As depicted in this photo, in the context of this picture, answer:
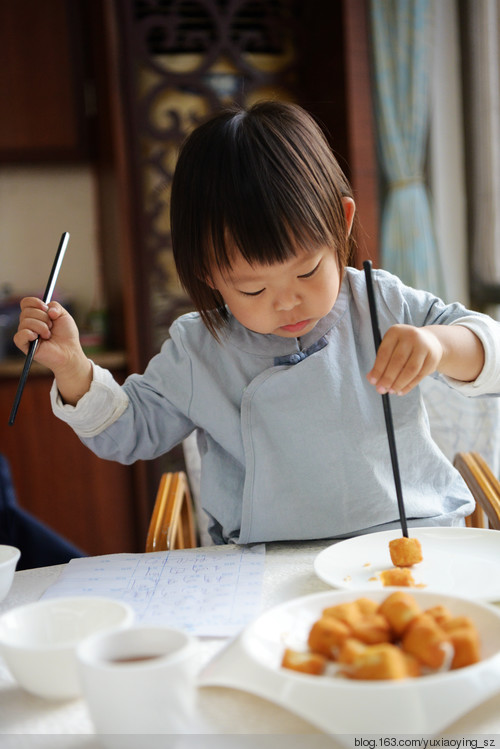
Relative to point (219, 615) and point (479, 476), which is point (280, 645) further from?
point (479, 476)

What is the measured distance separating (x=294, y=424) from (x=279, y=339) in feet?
0.44

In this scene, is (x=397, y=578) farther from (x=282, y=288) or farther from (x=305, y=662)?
(x=282, y=288)

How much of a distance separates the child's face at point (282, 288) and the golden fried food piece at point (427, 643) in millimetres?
516

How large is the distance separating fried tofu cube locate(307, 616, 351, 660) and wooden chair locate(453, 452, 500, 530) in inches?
23.7

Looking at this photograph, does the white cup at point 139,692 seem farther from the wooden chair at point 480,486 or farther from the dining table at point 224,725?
the wooden chair at point 480,486

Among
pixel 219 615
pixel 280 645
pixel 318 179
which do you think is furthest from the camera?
pixel 318 179

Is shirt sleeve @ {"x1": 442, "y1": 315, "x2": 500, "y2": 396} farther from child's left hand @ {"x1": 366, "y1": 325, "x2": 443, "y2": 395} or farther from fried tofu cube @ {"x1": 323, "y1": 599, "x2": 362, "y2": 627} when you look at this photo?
fried tofu cube @ {"x1": 323, "y1": 599, "x2": 362, "y2": 627}

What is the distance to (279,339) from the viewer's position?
118 cm

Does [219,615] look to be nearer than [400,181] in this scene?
Yes

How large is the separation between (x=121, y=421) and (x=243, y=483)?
21cm

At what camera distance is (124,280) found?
2.65 meters

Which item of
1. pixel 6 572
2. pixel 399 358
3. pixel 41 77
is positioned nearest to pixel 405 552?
pixel 399 358

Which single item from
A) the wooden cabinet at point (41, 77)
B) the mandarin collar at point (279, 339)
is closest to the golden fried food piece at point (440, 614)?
the mandarin collar at point (279, 339)

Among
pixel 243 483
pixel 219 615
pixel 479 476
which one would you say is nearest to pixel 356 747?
pixel 219 615
